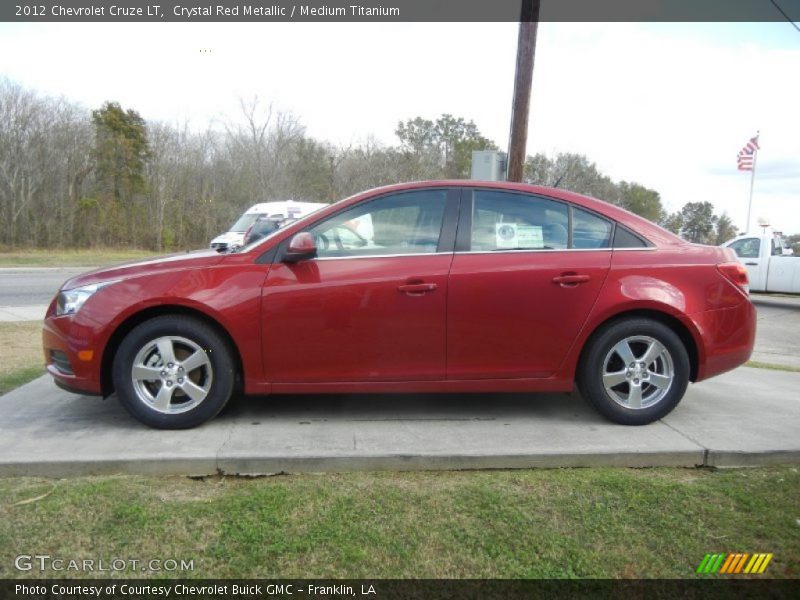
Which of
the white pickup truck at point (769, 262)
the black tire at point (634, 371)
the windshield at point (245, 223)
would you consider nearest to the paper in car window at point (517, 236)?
the black tire at point (634, 371)

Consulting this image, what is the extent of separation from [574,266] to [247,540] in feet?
8.56

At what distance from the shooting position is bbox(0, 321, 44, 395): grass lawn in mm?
5278

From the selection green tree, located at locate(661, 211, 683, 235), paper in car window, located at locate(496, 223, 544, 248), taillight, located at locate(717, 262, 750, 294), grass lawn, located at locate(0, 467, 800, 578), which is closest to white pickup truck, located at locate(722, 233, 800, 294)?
taillight, located at locate(717, 262, 750, 294)

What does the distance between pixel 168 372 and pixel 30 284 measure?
15.1m

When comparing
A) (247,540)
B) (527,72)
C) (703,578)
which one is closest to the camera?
(703,578)

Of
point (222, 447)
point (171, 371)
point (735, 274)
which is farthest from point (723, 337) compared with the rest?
point (171, 371)

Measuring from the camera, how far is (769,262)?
16.3m

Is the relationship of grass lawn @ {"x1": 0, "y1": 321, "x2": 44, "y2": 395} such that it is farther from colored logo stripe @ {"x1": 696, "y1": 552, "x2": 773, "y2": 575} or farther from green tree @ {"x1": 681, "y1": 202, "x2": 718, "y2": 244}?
green tree @ {"x1": 681, "y1": 202, "x2": 718, "y2": 244}

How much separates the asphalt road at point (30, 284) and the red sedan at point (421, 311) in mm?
9553

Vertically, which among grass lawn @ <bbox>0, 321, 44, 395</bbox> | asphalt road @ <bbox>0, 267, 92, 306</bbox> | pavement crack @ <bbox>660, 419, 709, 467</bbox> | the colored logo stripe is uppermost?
pavement crack @ <bbox>660, 419, 709, 467</bbox>

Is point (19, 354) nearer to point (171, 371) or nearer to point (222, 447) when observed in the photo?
point (171, 371)

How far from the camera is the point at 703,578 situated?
2.47m

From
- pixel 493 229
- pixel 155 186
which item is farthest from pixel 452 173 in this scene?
pixel 493 229

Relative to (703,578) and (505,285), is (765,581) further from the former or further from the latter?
(505,285)
